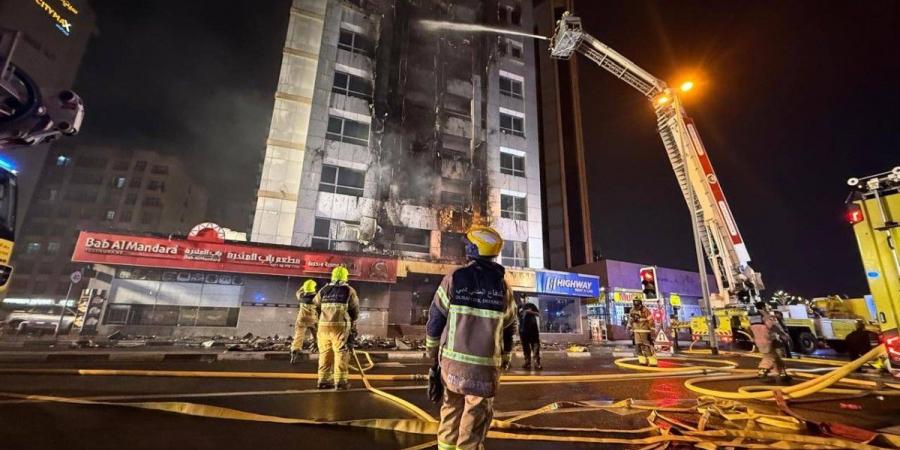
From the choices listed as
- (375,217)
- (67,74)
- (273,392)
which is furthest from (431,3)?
(67,74)

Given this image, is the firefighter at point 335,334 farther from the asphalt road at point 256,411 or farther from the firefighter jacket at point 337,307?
the asphalt road at point 256,411

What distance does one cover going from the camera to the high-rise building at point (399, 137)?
20094 millimetres

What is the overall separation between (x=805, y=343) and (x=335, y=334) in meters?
17.2

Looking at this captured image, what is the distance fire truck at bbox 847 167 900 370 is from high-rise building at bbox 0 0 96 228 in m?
87.8

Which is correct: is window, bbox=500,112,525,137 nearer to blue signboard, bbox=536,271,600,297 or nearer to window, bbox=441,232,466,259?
window, bbox=441,232,466,259

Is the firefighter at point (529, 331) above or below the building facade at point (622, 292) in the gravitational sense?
below

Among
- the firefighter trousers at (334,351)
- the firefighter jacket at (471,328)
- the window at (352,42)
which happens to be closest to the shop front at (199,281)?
the firefighter trousers at (334,351)

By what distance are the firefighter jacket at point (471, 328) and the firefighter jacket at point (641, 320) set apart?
8.55 m

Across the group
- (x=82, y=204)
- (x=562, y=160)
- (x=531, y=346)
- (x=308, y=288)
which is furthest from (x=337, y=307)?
(x=82, y=204)

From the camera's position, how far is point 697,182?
14492 mm

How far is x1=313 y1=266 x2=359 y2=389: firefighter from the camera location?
5.77 m

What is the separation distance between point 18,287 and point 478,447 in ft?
286

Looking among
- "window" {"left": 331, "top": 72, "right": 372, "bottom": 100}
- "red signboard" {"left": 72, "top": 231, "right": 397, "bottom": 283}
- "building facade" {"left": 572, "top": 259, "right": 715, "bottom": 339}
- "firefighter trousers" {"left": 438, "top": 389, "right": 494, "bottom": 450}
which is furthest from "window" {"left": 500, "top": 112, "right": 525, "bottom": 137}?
"firefighter trousers" {"left": 438, "top": 389, "right": 494, "bottom": 450}

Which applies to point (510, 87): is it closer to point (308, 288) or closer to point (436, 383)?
point (308, 288)
